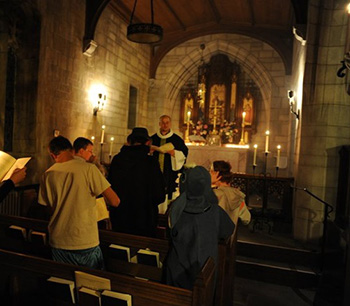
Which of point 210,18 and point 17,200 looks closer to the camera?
point 17,200

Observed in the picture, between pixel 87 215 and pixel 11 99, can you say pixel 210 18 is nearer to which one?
pixel 11 99

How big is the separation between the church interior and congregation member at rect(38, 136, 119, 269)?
27 cm

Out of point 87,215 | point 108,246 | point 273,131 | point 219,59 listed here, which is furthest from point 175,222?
point 219,59

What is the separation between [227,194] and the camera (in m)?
2.79

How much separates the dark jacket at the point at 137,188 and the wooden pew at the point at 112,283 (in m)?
0.95

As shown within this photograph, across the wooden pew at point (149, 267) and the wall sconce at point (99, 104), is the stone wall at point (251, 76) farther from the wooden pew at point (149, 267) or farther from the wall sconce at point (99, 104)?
the wooden pew at point (149, 267)

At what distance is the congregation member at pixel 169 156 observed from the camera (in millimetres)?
4121

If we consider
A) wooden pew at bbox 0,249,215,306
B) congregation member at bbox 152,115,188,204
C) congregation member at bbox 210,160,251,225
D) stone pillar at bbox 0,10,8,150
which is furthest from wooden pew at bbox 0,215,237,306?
stone pillar at bbox 0,10,8,150

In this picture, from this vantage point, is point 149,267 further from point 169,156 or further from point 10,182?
point 169,156

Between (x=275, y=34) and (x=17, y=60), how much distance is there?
7058mm

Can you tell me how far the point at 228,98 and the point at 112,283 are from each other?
30.0 ft

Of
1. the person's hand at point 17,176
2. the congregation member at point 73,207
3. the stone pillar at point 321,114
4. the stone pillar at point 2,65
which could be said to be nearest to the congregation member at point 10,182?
the person's hand at point 17,176

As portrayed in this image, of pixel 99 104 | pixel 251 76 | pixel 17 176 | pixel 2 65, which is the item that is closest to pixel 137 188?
pixel 17 176

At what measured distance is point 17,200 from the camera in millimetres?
4547
